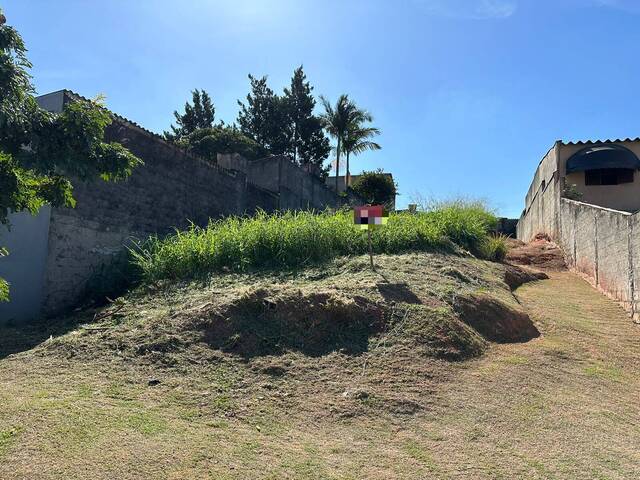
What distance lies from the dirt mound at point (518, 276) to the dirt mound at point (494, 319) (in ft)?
9.09

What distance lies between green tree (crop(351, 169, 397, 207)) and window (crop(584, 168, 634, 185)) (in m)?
10.6

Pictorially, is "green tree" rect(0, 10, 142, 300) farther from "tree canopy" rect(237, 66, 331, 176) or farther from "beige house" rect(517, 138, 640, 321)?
"tree canopy" rect(237, 66, 331, 176)

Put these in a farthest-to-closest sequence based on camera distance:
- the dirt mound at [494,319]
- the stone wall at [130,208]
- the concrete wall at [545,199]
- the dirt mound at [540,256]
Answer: the concrete wall at [545,199], the dirt mound at [540,256], the stone wall at [130,208], the dirt mound at [494,319]

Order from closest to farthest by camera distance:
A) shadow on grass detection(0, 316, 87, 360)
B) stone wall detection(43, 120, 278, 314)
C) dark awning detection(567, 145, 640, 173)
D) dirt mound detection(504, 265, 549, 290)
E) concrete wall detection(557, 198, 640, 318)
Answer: shadow on grass detection(0, 316, 87, 360) < concrete wall detection(557, 198, 640, 318) < stone wall detection(43, 120, 278, 314) < dirt mound detection(504, 265, 549, 290) < dark awning detection(567, 145, 640, 173)

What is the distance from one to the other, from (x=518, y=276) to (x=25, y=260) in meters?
9.24

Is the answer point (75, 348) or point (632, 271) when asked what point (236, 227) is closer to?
point (75, 348)

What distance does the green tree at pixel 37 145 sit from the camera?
11.5 ft

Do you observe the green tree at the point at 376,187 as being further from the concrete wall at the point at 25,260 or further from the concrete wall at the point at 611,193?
the concrete wall at the point at 25,260

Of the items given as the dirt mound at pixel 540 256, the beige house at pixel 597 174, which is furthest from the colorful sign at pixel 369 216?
the beige house at pixel 597 174

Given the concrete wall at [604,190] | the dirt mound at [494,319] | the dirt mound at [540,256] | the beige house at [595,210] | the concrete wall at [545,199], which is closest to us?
the dirt mound at [494,319]

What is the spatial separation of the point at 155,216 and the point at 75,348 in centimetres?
516

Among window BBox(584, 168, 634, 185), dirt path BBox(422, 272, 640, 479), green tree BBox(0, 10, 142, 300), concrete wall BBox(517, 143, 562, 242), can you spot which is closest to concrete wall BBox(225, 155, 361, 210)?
concrete wall BBox(517, 143, 562, 242)

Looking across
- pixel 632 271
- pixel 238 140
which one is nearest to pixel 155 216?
pixel 632 271

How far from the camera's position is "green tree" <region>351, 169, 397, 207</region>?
25797 millimetres
